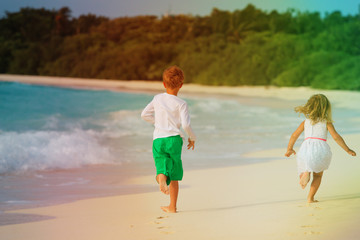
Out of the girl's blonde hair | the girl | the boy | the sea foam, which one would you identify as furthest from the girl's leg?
the sea foam

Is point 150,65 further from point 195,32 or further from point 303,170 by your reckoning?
point 303,170

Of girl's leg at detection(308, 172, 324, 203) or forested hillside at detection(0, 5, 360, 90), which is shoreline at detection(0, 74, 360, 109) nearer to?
forested hillside at detection(0, 5, 360, 90)

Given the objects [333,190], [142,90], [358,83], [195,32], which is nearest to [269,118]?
[333,190]

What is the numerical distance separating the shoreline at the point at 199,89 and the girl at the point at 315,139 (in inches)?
463

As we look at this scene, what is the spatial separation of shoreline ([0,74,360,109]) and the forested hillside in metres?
0.59

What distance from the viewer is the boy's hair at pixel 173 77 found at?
11.2 ft

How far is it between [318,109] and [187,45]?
2548 cm

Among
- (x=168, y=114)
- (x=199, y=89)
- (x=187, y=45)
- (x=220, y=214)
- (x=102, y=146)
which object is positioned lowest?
(x=220, y=214)

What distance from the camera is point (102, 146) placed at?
28.0 ft

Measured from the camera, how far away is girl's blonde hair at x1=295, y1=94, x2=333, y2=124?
3592 mm

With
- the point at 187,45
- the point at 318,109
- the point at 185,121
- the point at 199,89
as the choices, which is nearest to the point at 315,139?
the point at 318,109

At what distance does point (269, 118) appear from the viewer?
12.5 m

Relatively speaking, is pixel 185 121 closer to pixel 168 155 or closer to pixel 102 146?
pixel 168 155

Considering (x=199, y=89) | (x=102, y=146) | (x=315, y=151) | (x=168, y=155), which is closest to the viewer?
(x=168, y=155)
